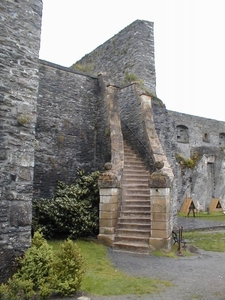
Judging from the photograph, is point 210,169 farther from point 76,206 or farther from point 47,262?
point 47,262

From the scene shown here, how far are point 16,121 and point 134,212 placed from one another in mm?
5348

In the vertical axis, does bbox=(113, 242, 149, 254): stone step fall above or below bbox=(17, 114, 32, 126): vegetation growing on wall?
below

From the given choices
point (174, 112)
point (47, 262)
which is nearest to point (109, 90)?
point (47, 262)

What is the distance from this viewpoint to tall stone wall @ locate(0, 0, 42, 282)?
5.45 m

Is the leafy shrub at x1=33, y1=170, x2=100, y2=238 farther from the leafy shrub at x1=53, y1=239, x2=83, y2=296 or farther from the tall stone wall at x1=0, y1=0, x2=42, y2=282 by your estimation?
the leafy shrub at x1=53, y1=239, x2=83, y2=296

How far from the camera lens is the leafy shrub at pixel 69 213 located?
962 centimetres

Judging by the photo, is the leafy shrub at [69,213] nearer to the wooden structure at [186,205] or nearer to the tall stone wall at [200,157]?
the wooden structure at [186,205]

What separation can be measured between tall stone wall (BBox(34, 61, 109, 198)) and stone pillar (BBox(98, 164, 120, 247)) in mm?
2154

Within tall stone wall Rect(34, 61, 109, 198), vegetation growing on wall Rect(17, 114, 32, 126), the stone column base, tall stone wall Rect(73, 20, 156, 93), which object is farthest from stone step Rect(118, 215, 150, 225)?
tall stone wall Rect(73, 20, 156, 93)

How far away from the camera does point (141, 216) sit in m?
9.82

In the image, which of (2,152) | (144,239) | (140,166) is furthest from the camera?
(140,166)

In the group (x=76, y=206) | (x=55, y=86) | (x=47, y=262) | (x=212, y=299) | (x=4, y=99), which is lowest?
(x=212, y=299)

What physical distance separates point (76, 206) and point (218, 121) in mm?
22669

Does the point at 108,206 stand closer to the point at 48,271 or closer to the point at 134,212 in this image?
the point at 134,212
